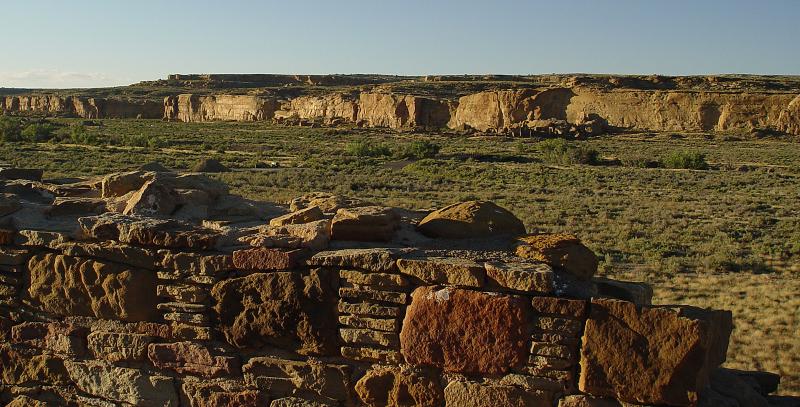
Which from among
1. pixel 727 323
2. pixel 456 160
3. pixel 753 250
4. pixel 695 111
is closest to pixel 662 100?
pixel 695 111

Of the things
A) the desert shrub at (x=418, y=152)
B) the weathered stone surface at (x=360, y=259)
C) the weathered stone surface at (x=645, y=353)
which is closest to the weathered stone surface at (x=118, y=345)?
the weathered stone surface at (x=360, y=259)

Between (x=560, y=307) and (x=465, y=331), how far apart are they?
0.49 m

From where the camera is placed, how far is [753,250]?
12852mm

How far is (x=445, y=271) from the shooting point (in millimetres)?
3572

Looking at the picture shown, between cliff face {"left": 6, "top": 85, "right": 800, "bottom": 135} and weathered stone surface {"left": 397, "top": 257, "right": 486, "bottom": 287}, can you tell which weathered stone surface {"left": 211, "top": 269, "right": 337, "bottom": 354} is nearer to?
weathered stone surface {"left": 397, "top": 257, "right": 486, "bottom": 287}

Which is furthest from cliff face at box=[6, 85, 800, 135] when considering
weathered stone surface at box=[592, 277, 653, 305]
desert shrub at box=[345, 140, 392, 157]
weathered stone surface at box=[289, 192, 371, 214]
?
weathered stone surface at box=[592, 277, 653, 305]

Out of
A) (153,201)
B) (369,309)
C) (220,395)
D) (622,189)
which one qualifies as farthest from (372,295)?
(622,189)

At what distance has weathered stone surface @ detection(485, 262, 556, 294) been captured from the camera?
340 centimetres

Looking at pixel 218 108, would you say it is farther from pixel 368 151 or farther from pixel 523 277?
pixel 523 277

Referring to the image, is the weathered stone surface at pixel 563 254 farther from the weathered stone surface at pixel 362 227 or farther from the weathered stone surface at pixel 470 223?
the weathered stone surface at pixel 362 227

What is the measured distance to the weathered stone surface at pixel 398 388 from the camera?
3627mm

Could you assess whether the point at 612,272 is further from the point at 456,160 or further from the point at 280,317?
the point at 456,160

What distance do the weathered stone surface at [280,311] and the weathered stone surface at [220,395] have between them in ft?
0.80

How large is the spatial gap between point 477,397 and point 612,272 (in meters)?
7.86
